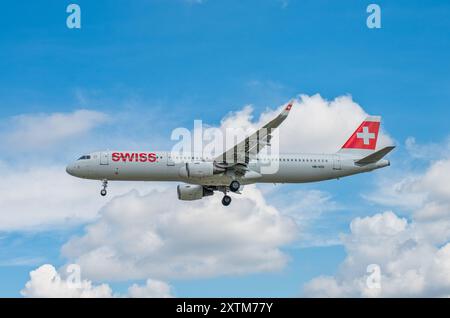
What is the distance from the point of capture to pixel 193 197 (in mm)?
78688

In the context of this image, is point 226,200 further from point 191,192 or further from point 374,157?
point 374,157

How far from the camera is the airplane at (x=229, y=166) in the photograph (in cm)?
6900

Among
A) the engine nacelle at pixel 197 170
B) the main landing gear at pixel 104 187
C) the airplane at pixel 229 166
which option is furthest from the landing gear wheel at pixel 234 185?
the main landing gear at pixel 104 187

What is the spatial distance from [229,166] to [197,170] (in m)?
3.88

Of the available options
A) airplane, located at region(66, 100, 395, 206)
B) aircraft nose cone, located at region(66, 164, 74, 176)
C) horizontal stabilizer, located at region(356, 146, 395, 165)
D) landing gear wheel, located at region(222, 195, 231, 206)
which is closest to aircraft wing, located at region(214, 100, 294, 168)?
airplane, located at region(66, 100, 395, 206)

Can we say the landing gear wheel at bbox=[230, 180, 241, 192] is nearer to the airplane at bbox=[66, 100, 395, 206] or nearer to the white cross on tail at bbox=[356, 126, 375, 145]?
the airplane at bbox=[66, 100, 395, 206]

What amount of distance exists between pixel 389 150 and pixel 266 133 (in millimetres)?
12641

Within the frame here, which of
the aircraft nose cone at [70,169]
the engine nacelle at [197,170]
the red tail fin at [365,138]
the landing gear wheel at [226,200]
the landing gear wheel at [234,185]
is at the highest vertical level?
the red tail fin at [365,138]

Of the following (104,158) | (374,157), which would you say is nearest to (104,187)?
(104,158)

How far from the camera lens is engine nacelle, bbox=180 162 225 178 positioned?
68.7 metres

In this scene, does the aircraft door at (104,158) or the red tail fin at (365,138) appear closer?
the aircraft door at (104,158)

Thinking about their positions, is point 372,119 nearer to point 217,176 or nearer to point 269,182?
point 269,182

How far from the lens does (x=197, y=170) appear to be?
68.8 metres

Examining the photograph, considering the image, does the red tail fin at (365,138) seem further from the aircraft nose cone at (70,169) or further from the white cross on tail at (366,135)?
the aircraft nose cone at (70,169)
